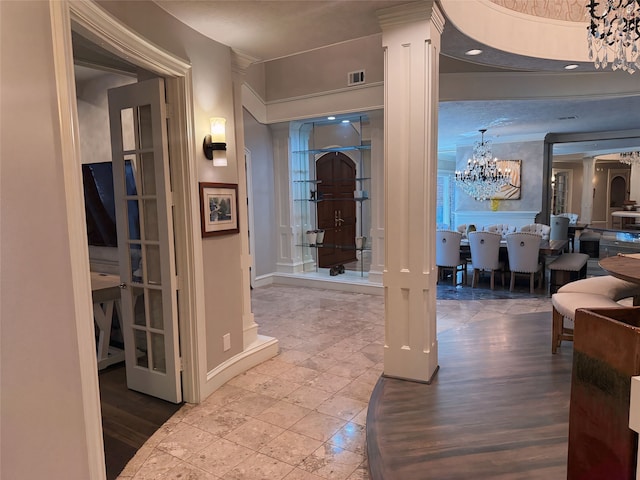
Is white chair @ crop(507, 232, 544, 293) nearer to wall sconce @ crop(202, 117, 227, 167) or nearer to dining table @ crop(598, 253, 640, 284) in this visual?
dining table @ crop(598, 253, 640, 284)

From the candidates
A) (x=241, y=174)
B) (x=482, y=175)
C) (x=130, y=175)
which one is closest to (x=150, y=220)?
(x=130, y=175)

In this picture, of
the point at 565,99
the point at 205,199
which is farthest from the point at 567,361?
the point at 565,99

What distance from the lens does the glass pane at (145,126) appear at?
2951 mm

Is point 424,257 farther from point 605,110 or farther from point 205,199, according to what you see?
point 605,110

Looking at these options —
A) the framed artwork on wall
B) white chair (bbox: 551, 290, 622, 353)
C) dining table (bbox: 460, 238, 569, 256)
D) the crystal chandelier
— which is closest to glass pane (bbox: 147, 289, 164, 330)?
white chair (bbox: 551, 290, 622, 353)

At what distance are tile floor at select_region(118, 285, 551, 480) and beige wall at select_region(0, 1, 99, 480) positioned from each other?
792mm

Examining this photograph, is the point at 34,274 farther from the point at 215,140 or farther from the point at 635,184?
the point at 635,184

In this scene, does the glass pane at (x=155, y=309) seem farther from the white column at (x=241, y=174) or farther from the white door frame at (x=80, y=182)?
the white column at (x=241, y=174)

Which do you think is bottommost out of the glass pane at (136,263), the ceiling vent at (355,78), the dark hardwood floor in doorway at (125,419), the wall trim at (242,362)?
the dark hardwood floor in doorway at (125,419)

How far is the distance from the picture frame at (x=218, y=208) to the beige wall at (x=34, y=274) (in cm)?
137

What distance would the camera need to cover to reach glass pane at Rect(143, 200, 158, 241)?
298cm

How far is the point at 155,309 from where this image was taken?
3.07 meters

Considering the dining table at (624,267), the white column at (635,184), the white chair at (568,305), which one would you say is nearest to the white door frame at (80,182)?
the white chair at (568,305)

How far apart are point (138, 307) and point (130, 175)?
3.34 ft
